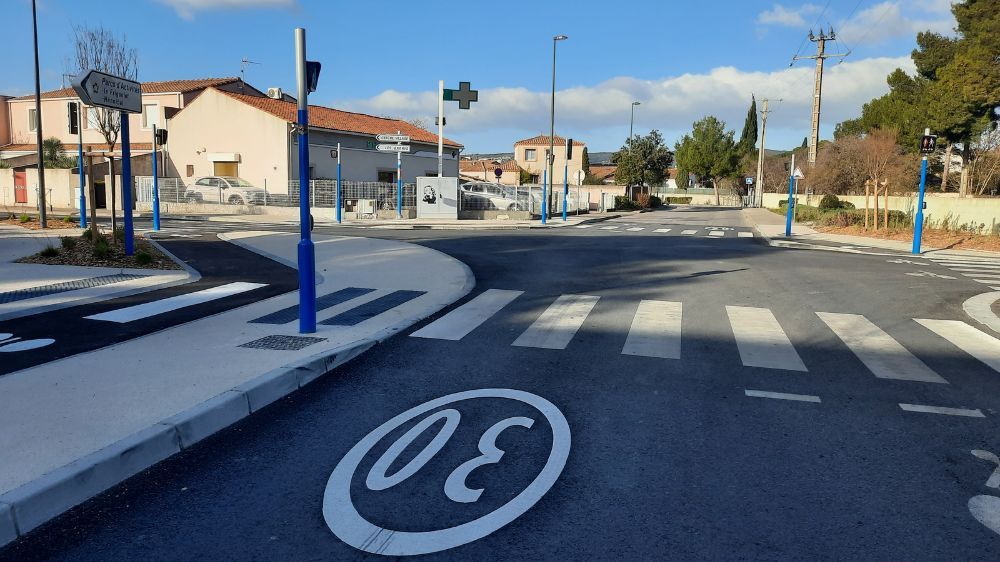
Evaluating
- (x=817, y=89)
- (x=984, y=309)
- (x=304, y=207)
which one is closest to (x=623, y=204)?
(x=817, y=89)

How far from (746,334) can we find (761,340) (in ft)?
1.00

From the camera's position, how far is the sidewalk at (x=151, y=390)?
353cm

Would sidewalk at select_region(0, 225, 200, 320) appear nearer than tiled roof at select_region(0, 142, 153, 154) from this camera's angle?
Yes

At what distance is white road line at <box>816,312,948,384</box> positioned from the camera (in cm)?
618

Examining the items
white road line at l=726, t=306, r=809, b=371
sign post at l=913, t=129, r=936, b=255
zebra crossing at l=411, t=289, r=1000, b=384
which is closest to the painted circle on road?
zebra crossing at l=411, t=289, r=1000, b=384

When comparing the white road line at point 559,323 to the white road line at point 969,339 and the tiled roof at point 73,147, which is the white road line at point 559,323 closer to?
the white road line at point 969,339

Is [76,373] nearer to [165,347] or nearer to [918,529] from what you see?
[165,347]

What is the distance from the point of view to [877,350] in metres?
7.09

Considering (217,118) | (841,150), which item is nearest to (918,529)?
(217,118)

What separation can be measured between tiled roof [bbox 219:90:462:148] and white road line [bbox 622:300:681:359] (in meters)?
29.9

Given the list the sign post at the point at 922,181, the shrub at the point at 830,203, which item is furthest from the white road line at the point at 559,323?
the shrub at the point at 830,203

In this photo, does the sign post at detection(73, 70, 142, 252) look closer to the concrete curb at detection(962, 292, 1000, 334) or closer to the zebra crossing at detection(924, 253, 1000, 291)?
the concrete curb at detection(962, 292, 1000, 334)

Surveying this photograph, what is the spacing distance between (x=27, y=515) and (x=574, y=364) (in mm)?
4289

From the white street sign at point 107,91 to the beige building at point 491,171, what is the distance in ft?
172
